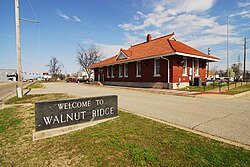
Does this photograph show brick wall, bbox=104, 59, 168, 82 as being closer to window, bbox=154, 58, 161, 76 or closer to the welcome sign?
window, bbox=154, 58, 161, 76

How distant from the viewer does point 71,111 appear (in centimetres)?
434

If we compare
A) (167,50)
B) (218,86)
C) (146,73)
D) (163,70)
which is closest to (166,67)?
(163,70)

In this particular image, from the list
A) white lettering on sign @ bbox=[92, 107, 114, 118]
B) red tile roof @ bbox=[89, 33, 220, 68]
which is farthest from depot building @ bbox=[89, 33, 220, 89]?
white lettering on sign @ bbox=[92, 107, 114, 118]

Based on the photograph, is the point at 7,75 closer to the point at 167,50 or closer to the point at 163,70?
the point at 163,70

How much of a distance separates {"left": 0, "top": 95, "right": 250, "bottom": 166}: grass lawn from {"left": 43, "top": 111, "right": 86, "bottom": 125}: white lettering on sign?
0.43 metres

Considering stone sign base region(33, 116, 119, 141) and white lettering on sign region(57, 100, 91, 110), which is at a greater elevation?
white lettering on sign region(57, 100, 91, 110)

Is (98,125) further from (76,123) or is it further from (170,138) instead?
(170,138)

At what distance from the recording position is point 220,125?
4.77 metres

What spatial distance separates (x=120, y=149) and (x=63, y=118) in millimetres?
1998

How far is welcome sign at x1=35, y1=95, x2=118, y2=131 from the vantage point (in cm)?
388

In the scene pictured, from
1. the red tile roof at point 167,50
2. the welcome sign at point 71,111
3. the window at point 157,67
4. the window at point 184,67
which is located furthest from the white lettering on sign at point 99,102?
the window at point 184,67

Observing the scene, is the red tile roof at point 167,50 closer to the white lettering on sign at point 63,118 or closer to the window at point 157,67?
the window at point 157,67

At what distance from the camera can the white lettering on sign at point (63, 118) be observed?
156 inches

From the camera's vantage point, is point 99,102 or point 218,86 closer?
point 99,102
